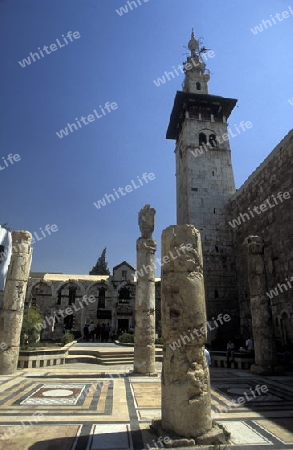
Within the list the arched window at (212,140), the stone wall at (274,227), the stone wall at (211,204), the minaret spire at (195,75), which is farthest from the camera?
the minaret spire at (195,75)

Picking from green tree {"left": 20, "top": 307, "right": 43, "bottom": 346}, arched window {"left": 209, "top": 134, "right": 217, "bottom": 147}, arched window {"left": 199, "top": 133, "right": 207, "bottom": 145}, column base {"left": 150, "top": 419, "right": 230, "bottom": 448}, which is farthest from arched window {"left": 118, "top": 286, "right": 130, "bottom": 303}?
column base {"left": 150, "top": 419, "right": 230, "bottom": 448}

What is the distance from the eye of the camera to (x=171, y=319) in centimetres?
437

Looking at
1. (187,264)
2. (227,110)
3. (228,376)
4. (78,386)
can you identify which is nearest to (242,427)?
(187,264)

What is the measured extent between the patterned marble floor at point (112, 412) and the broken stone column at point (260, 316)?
122 centimetres

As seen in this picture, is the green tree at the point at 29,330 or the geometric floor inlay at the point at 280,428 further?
the green tree at the point at 29,330

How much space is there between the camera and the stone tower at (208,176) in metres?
18.9

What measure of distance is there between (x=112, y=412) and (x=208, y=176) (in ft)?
59.2

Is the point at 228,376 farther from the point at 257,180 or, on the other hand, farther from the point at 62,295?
the point at 62,295

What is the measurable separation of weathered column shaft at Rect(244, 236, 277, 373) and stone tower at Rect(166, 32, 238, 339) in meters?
7.96

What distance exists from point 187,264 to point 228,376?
21.8 feet

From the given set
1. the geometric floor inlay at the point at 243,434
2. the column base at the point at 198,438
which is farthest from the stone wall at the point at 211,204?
the column base at the point at 198,438

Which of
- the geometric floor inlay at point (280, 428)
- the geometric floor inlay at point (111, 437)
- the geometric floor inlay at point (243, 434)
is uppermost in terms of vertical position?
the geometric floor inlay at point (111, 437)

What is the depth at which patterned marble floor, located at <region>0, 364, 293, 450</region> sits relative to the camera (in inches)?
151

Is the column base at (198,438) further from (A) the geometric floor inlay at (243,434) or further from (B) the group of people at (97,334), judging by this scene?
A: (B) the group of people at (97,334)
